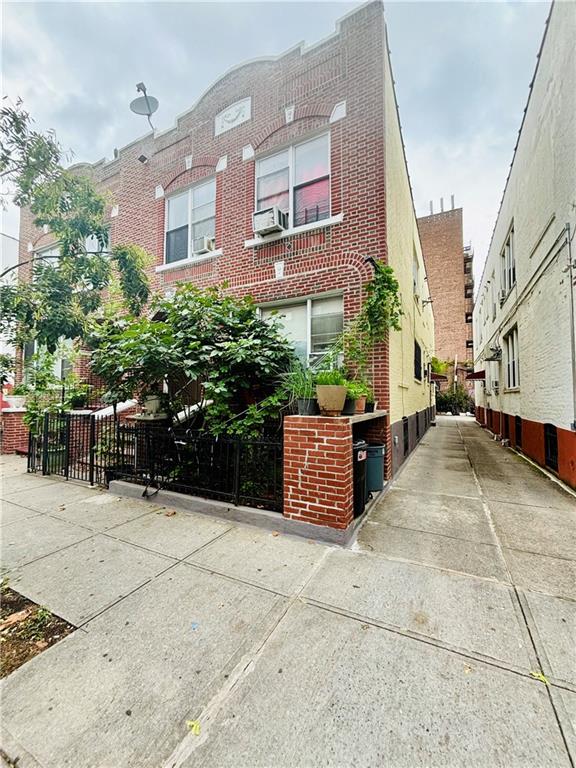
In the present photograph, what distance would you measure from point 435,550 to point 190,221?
8504mm

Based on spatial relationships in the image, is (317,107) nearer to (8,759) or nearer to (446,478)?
(446,478)

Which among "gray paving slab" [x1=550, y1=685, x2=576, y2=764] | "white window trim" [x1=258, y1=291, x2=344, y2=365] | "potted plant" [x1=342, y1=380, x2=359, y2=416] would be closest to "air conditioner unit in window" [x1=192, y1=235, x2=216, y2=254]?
"white window trim" [x1=258, y1=291, x2=344, y2=365]

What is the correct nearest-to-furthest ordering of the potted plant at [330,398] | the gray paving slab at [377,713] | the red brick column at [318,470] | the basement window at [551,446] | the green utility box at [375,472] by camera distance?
the gray paving slab at [377,713] < the red brick column at [318,470] < the potted plant at [330,398] < the green utility box at [375,472] < the basement window at [551,446]

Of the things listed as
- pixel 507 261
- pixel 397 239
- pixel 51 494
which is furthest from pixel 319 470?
pixel 507 261

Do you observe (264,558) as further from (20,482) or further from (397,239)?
(397,239)

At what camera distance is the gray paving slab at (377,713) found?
1476mm

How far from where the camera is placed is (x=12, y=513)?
4570 mm

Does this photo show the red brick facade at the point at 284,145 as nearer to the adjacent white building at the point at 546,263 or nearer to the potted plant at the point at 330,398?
the potted plant at the point at 330,398

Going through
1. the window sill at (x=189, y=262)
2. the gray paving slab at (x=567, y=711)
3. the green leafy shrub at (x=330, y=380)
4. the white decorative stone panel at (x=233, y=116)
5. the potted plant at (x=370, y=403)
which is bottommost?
the gray paving slab at (x=567, y=711)

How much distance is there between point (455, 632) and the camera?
2248mm

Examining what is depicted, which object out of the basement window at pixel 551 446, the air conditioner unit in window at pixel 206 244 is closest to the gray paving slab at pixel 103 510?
the air conditioner unit in window at pixel 206 244

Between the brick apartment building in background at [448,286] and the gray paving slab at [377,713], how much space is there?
34297 millimetres

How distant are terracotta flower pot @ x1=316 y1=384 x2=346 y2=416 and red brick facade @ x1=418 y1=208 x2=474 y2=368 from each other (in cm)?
3342

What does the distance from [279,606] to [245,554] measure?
894mm
